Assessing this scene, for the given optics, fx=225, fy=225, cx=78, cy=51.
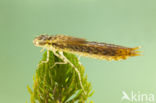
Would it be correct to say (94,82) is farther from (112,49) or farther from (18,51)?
(112,49)

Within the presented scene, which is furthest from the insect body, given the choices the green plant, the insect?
the green plant

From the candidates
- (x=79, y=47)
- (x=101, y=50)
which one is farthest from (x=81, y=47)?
(x=101, y=50)

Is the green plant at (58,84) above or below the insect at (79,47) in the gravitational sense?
below

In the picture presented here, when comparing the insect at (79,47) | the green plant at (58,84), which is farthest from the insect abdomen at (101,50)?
the green plant at (58,84)

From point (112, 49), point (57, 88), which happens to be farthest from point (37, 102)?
point (112, 49)

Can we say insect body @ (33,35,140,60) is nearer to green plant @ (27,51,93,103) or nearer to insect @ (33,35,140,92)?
insect @ (33,35,140,92)

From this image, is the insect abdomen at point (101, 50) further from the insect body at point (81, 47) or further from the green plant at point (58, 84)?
the green plant at point (58, 84)

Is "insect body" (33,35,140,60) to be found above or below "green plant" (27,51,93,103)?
above

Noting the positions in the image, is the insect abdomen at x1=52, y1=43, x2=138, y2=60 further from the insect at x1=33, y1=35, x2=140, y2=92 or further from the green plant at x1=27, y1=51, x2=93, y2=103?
the green plant at x1=27, y1=51, x2=93, y2=103

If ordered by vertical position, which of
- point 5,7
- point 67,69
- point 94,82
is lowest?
point 94,82

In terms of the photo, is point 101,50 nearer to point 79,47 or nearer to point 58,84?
point 79,47

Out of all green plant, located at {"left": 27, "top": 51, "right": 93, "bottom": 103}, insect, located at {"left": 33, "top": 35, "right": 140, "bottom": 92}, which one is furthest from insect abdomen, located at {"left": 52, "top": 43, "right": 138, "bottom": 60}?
green plant, located at {"left": 27, "top": 51, "right": 93, "bottom": 103}
